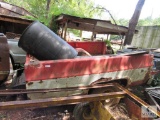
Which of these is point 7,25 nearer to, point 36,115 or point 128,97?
point 36,115

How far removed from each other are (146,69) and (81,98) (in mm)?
2718

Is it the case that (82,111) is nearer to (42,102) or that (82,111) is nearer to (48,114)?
(48,114)

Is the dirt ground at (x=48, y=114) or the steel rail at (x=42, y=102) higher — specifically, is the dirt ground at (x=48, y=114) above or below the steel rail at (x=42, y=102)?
below

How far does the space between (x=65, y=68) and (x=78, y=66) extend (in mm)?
286

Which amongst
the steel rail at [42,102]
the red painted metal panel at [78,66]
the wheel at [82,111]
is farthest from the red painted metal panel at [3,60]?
the steel rail at [42,102]

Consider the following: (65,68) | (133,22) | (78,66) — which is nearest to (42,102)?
(65,68)

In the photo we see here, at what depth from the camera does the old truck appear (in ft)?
10.0

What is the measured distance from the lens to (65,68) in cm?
318

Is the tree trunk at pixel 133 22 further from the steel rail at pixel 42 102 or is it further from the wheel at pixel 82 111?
the steel rail at pixel 42 102

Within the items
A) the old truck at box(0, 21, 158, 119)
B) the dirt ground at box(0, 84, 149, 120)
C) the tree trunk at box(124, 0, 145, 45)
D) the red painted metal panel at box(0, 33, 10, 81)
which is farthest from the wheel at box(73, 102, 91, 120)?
the tree trunk at box(124, 0, 145, 45)

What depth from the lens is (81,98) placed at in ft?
6.73

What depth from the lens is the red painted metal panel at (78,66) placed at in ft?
9.84

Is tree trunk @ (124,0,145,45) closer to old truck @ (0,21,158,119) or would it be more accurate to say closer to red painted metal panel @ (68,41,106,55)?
red painted metal panel @ (68,41,106,55)

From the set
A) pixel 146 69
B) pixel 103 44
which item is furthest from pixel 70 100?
pixel 103 44
